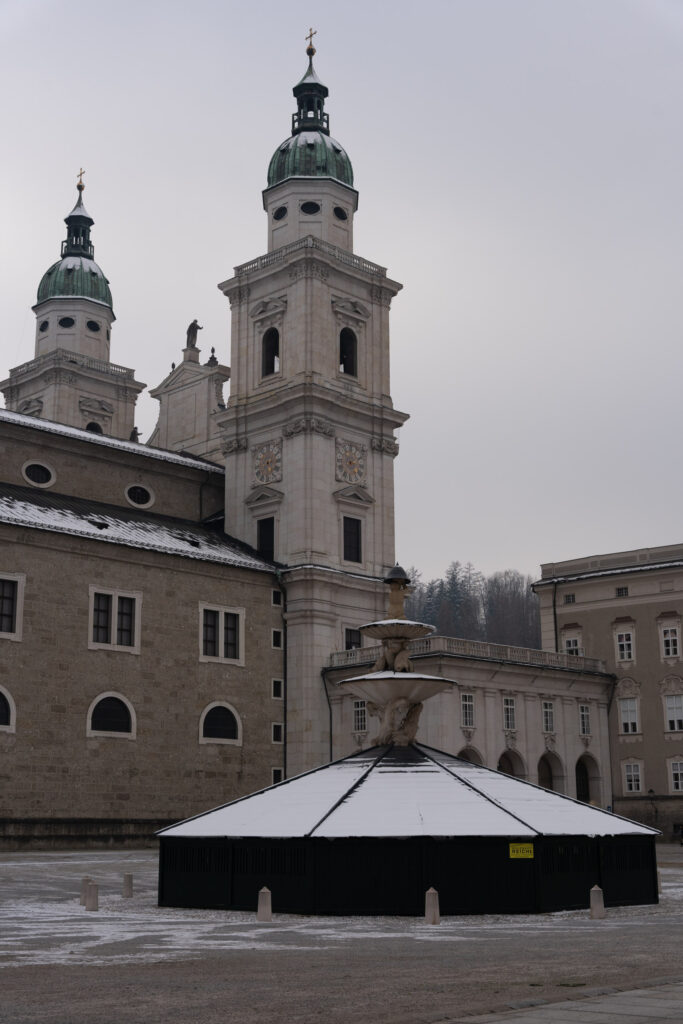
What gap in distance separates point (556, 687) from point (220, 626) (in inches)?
Answer: 750

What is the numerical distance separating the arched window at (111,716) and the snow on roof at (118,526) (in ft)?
23.6

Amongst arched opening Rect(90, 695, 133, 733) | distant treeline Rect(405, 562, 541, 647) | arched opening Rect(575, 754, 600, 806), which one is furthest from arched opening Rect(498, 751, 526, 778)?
distant treeline Rect(405, 562, 541, 647)

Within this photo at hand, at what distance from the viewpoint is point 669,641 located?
70.6 meters

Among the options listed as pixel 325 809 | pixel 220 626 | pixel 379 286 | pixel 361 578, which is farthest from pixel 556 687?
pixel 325 809

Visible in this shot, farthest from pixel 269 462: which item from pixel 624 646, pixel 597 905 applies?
pixel 597 905

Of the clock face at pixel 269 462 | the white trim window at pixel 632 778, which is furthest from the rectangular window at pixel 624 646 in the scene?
the clock face at pixel 269 462

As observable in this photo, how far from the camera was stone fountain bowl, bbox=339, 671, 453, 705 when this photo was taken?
28156 mm

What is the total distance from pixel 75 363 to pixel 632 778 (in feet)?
155

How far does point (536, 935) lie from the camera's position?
64.0ft

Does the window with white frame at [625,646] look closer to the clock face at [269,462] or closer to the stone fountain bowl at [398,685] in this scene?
the clock face at [269,462]

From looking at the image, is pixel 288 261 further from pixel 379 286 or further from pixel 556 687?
pixel 556 687

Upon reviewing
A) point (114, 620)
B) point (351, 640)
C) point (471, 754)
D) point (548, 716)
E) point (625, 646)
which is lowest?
point (471, 754)

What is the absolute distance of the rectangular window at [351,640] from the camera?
67188 millimetres

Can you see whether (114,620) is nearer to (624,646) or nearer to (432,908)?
(624,646)
